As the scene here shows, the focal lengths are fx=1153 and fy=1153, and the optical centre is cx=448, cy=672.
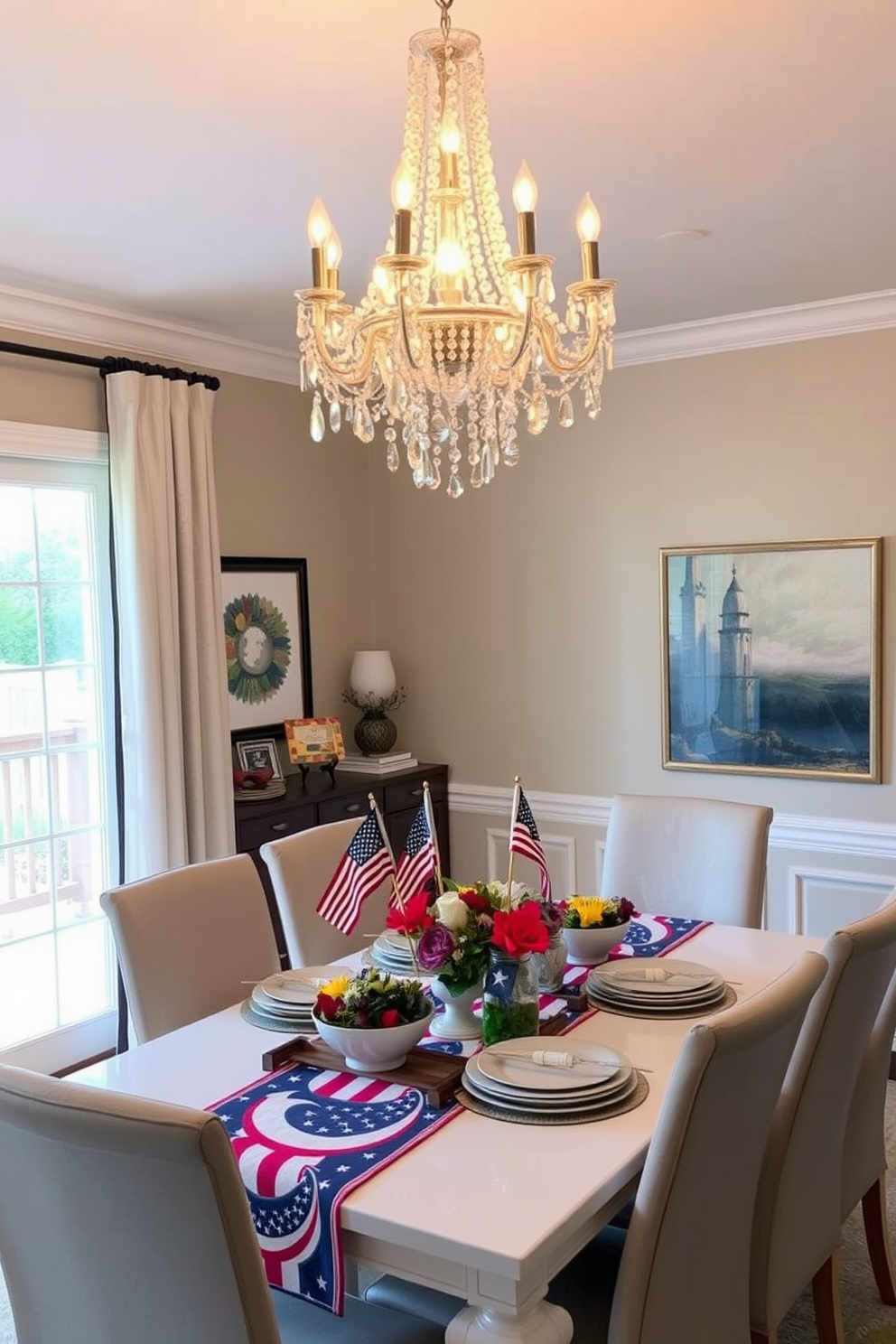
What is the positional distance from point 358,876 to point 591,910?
0.61m

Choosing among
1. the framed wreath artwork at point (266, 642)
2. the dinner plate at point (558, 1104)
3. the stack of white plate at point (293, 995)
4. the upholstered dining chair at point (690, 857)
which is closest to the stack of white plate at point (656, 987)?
the dinner plate at point (558, 1104)

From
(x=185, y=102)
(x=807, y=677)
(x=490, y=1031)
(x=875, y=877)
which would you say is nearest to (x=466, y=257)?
(x=185, y=102)

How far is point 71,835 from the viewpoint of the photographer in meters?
3.99

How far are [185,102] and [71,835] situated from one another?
251cm

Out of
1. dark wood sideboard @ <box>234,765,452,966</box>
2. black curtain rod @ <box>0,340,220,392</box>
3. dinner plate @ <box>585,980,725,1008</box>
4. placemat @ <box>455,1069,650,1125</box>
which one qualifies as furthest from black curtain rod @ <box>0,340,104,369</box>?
placemat @ <box>455,1069,650,1125</box>

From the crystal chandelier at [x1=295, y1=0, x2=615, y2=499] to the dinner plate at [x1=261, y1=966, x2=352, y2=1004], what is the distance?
1.10 meters

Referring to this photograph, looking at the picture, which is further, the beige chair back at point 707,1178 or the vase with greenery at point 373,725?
the vase with greenery at point 373,725

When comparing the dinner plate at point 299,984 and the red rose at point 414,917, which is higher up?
the red rose at point 414,917

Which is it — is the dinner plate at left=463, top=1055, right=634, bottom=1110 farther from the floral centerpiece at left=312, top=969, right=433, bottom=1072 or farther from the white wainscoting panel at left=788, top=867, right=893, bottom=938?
the white wainscoting panel at left=788, top=867, right=893, bottom=938

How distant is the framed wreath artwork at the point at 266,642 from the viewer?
450 cm

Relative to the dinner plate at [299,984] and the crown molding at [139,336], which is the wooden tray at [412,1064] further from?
the crown molding at [139,336]

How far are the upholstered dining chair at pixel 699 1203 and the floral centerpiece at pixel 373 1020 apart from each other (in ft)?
1.26

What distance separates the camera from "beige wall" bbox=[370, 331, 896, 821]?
13.5 feet

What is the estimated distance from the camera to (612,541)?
15.2 feet
